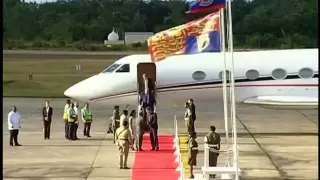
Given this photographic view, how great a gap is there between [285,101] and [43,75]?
33.4 metres

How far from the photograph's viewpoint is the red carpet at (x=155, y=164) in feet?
53.1

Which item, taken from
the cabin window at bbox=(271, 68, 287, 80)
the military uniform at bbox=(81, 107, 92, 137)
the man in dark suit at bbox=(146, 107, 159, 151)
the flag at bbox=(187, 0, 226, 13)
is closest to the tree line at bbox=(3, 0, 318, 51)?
the cabin window at bbox=(271, 68, 287, 80)

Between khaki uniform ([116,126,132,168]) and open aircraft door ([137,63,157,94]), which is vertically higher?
Answer: open aircraft door ([137,63,157,94])

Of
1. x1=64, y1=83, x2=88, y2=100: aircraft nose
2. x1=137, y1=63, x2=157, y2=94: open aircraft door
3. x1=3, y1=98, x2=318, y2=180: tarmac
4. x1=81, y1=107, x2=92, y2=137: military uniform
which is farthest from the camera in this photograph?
x1=64, y1=83, x2=88, y2=100: aircraft nose

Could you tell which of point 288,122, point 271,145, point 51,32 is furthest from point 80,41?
point 271,145

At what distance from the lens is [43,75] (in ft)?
180

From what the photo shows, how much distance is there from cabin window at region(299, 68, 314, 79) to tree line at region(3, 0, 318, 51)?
52.1 meters

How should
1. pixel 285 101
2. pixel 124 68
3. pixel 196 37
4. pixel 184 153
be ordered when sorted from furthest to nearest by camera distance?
pixel 124 68, pixel 285 101, pixel 184 153, pixel 196 37

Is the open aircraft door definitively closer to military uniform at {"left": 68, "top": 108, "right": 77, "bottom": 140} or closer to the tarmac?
the tarmac

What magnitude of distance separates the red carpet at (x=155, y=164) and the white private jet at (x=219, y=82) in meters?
3.27

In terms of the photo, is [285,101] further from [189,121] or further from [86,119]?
[86,119]

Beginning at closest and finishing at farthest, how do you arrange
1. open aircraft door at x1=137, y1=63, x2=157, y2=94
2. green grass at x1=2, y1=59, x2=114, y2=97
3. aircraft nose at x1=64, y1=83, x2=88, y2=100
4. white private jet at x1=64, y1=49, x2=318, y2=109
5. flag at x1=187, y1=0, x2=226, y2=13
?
flag at x1=187, y1=0, x2=226, y2=13
open aircraft door at x1=137, y1=63, x2=157, y2=94
white private jet at x1=64, y1=49, x2=318, y2=109
aircraft nose at x1=64, y1=83, x2=88, y2=100
green grass at x1=2, y1=59, x2=114, y2=97

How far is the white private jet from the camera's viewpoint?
24.5 m

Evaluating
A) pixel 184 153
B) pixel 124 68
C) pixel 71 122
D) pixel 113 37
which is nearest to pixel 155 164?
pixel 184 153
